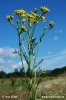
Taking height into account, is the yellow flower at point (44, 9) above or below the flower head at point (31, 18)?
above

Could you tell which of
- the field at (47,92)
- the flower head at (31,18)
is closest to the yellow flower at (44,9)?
the flower head at (31,18)

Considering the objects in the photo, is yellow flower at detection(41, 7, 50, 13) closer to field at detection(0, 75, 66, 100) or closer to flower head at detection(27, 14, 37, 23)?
flower head at detection(27, 14, 37, 23)

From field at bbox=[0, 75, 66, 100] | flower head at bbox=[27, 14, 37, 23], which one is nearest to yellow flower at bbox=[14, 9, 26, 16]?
flower head at bbox=[27, 14, 37, 23]

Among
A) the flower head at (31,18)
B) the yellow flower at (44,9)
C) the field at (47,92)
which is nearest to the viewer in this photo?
the flower head at (31,18)

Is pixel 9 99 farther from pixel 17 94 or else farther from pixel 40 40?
pixel 40 40

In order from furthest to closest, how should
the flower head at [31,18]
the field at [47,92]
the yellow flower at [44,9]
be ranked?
1. the field at [47,92]
2. the yellow flower at [44,9]
3. the flower head at [31,18]

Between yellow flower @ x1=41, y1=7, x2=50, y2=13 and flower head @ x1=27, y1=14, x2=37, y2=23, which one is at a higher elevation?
yellow flower @ x1=41, y1=7, x2=50, y2=13

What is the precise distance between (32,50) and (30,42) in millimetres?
246

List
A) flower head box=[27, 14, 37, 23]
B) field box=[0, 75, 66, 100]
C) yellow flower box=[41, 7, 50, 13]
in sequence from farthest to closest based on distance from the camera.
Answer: field box=[0, 75, 66, 100]
yellow flower box=[41, 7, 50, 13]
flower head box=[27, 14, 37, 23]

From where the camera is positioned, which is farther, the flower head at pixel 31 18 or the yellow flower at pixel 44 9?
the yellow flower at pixel 44 9

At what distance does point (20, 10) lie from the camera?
929 centimetres

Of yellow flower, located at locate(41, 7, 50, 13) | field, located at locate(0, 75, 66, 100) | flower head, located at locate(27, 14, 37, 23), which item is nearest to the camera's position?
flower head, located at locate(27, 14, 37, 23)

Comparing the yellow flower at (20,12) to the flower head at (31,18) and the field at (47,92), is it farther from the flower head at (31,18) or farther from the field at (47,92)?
the field at (47,92)

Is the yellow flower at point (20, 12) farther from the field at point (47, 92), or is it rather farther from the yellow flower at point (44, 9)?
the field at point (47, 92)
